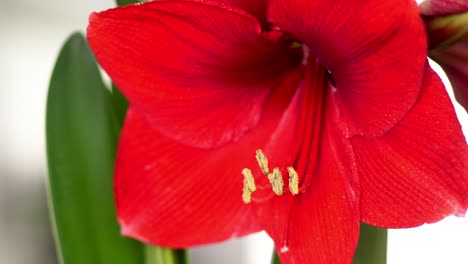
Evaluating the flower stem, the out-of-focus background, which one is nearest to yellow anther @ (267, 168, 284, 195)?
the flower stem

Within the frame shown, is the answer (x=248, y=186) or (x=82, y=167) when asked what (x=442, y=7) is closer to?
(x=248, y=186)

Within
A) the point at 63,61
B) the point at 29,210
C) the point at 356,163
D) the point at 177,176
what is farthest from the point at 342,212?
the point at 29,210

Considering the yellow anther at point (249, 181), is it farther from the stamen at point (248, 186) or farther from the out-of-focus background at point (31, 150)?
the out-of-focus background at point (31, 150)

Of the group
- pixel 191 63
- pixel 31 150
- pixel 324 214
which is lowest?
pixel 31 150

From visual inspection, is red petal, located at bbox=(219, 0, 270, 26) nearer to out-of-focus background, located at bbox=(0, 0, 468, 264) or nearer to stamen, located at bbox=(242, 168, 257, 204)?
stamen, located at bbox=(242, 168, 257, 204)

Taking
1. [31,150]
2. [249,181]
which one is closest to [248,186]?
[249,181]
